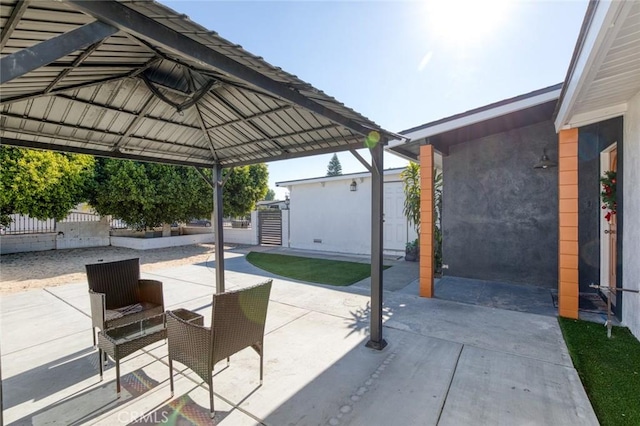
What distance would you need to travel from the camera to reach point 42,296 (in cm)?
585

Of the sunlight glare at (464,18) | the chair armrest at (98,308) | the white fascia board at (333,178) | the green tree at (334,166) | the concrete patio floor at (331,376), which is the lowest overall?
the concrete patio floor at (331,376)

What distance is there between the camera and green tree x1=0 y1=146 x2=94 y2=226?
9.21m

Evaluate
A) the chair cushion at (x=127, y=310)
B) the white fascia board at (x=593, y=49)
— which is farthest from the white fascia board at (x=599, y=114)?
the chair cushion at (x=127, y=310)

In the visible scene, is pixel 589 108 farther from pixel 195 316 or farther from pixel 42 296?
pixel 42 296

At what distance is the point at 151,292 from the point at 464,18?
19.9 ft

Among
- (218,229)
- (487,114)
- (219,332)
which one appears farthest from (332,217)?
(219,332)

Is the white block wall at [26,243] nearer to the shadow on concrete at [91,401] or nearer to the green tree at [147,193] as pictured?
the green tree at [147,193]

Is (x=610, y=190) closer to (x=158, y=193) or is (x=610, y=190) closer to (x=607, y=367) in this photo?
(x=607, y=367)

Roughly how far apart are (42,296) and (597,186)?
10.6 m

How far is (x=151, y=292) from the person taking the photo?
3979 mm

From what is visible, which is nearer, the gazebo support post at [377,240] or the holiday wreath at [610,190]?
the gazebo support post at [377,240]

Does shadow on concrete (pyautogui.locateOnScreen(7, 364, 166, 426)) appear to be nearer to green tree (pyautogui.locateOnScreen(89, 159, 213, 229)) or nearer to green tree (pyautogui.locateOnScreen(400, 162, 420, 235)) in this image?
green tree (pyautogui.locateOnScreen(400, 162, 420, 235))

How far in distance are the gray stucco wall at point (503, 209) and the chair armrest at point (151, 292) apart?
20.5 ft

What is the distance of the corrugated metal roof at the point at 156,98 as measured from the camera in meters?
1.79
